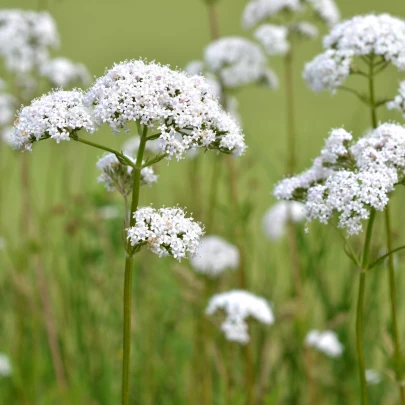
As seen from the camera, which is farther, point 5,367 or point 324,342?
point 5,367

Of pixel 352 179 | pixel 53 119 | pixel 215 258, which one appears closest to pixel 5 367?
pixel 215 258

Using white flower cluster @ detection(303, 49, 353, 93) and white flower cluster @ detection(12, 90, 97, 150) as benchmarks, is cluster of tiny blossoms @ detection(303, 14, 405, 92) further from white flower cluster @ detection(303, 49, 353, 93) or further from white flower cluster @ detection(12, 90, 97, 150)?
white flower cluster @ detection(12, 90, 97, 150)

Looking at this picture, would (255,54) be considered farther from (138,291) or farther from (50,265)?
(50,265)

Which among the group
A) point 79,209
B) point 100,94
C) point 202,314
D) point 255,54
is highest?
point 255,54

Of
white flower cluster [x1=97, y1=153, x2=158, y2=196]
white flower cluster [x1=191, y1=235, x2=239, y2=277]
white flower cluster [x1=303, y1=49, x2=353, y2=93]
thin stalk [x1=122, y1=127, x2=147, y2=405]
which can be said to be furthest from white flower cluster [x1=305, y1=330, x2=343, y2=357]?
thin stalk [x1=122, y1=127, x2=147, y2=405]

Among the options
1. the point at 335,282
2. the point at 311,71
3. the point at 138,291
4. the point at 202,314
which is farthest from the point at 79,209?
the point at 311,71

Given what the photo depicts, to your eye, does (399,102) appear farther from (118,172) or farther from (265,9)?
(265,9)
